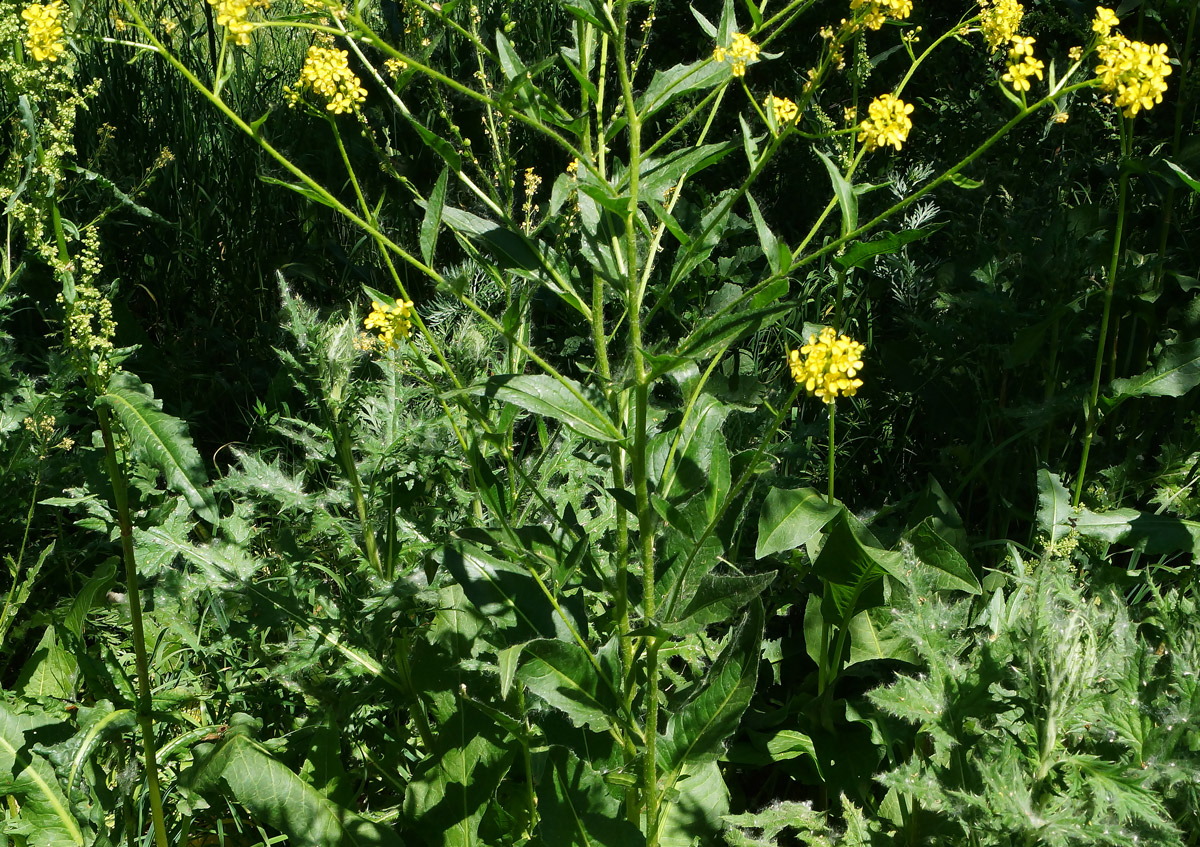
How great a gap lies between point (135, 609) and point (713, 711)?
38.2 inches

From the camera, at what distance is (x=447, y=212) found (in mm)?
1575

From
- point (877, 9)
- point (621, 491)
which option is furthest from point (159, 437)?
point (877, 9)

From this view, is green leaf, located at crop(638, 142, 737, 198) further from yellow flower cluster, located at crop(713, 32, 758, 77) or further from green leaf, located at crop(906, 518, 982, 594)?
green leaf, located at crop(906, 518, 982, 594)

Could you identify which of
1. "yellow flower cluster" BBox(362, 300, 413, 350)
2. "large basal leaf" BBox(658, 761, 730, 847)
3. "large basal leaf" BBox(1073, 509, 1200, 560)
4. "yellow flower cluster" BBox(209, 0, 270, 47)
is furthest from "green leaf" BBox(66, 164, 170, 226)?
"large basal leaf" BBox(1073, 509, 1200, 560)

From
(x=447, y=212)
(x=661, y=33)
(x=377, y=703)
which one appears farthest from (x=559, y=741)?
(x=661, y=33)

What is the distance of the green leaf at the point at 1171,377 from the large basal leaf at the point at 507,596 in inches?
57.4

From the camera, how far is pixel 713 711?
1666 mm

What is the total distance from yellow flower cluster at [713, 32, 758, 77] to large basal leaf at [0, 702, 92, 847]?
1733 mm

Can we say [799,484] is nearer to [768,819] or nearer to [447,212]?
[768,819]

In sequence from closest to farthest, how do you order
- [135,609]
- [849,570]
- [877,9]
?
[877,9], [135,609], [849,570]

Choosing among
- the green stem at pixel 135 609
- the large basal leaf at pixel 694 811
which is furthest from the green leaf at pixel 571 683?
the green stem at pixel 135 609

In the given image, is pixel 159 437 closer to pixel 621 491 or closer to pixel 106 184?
pixel 106 184

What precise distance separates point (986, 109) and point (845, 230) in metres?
1.86

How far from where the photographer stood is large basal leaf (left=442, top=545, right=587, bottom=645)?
1.62m
